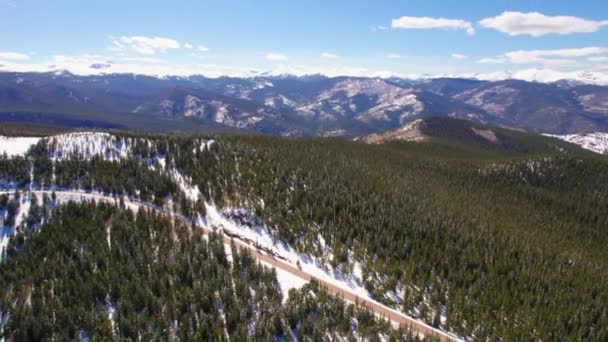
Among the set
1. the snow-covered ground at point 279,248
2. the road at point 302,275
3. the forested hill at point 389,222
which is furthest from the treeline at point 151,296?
the snow-covered ground at point 279,248

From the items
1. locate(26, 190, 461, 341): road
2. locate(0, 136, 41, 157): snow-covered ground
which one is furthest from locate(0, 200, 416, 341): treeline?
locate(0, 136, 41, 157): snow-covered ground

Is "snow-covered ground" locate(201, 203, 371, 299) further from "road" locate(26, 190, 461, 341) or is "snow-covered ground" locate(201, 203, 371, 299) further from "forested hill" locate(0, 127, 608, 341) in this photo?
"road" locate(26, 190, 461, 341)

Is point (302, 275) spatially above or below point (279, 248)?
below

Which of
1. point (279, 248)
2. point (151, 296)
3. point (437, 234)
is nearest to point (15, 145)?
point (151, 296)

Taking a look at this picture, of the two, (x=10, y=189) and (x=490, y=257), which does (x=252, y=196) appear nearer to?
(x=490, y=257)

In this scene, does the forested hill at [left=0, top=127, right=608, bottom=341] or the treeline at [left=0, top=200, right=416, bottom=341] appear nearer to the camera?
the treeline at [left=0, top=200, right=416, bottom=341]

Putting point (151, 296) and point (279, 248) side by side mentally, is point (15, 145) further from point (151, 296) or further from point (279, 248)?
point (279, 248)

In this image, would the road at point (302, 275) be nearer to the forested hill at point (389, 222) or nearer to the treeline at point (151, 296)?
the forested hill at point (389, 222)
